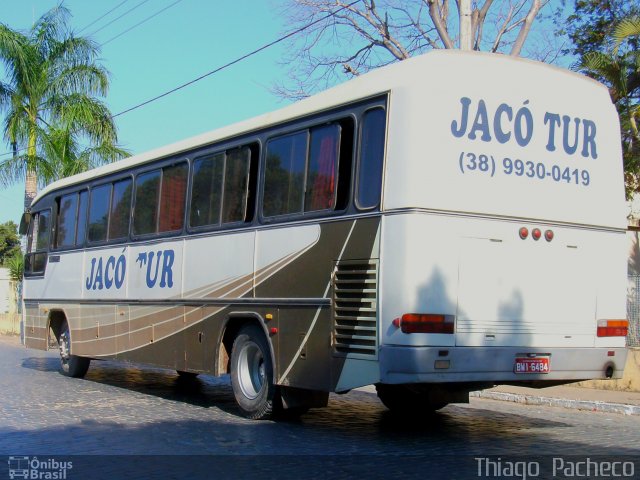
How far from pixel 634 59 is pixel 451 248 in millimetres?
11159

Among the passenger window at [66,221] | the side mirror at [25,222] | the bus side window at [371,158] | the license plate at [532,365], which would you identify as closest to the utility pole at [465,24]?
the passenger window at [66,221]

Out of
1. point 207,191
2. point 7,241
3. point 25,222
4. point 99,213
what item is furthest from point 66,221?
point 7,241

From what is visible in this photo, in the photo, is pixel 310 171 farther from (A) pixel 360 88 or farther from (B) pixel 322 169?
(A) pixel 360 88

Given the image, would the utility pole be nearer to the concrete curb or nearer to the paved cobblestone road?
the concrete curb

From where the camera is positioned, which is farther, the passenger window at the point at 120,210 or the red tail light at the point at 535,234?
the passenger window at the point at 120,210

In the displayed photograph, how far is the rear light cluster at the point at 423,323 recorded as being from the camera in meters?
7.89

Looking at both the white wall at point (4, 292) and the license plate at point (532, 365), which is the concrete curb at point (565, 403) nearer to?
the license plate at point (532, 365)

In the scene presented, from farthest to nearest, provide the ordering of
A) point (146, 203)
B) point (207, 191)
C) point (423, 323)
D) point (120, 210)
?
point (120, 210), point (146, 203), point (207, 191), point (423, 323)

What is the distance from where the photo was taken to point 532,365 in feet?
28.0

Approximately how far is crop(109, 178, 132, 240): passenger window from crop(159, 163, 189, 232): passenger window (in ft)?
4.09

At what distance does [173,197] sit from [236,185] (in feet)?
5.78

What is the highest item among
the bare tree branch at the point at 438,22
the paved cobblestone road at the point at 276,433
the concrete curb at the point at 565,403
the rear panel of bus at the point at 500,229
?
the bare tree branch at the point at 438,22

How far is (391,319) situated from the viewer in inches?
315

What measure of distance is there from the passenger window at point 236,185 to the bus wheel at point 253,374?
4.68ft
